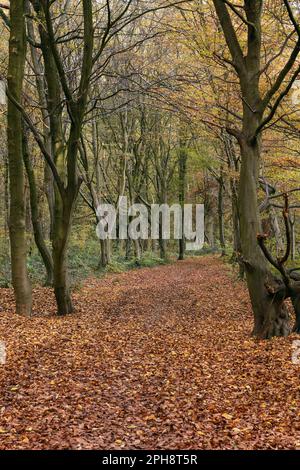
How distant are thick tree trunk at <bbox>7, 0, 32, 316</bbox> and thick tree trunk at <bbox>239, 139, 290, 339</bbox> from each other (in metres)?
4.54

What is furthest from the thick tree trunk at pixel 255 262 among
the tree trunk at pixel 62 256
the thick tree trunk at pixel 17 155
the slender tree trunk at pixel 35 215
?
the slender tree trunk at pixel 35 215

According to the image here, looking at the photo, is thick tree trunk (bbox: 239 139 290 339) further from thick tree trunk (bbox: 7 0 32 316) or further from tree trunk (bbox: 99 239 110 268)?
tree trunk (bbox: 99 239 110 268)

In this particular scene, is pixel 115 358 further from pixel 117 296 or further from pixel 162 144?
pixel 162 144

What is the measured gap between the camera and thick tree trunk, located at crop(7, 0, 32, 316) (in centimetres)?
892

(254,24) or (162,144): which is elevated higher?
(162,144)

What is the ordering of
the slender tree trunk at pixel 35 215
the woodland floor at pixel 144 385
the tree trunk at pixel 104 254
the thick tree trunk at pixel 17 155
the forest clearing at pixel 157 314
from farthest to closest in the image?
1. the tree trunk at pixel 104 254
2. the slender tree trunk at pixel 35 215
3. the thick tree trunk at pixel 17 155
4. the forest clearing at pixel 157 314
5. the woodland floor at pixel 144 385

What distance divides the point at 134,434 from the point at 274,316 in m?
4.45

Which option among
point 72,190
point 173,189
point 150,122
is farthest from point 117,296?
point 173,189

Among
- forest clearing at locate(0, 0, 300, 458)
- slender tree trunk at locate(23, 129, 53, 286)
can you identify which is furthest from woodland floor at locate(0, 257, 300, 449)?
slender tree trunk at locate(23, 129, 53, 286)

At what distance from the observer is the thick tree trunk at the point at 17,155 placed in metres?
8.92

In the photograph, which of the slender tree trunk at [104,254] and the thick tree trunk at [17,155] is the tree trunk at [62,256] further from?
the slender tree trunk at [104,254]

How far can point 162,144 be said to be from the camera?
99.2ft

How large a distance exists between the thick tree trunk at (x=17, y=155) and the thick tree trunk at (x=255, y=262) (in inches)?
179

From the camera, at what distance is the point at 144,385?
5910 mm
